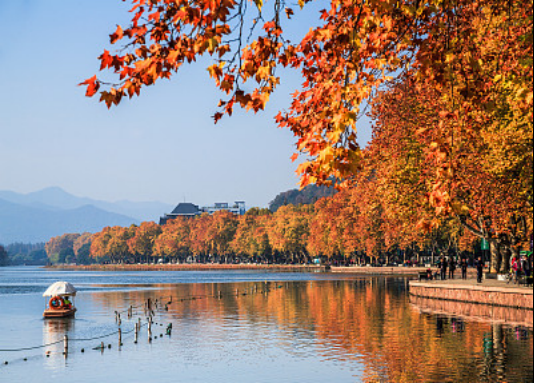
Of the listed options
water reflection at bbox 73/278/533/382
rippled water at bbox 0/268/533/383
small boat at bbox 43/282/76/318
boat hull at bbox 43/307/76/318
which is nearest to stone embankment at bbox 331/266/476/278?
water reflection at bbox 73/278/533/382

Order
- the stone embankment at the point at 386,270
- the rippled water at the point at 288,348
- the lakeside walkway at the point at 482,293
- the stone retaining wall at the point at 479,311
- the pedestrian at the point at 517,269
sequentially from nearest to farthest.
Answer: the rippled water at the point at 288,348 < the stone retaining wall at the point at 479,311 < the lakeside walkway at the point at 482,293 < the pedestrian at the point at 517,269 < the stone embankment at the point at 386,270

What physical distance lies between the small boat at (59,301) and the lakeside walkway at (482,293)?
26.4 m

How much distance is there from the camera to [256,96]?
1159 centimetres

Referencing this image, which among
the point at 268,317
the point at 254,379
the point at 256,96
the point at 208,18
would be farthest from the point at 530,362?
the point at 268,317

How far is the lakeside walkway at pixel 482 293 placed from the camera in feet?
140

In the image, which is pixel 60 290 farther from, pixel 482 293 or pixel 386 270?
pixel 386 270

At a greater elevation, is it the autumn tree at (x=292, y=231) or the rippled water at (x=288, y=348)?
the autumn tree at (x=292, y=231)

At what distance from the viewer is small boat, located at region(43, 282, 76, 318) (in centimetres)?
5488

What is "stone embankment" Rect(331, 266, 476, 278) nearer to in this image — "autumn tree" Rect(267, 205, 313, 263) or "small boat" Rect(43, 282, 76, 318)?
"autumn tree" Rect(267, 205, 313, 263)

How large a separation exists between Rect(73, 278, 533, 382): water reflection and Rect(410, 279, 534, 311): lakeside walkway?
2.76 metres

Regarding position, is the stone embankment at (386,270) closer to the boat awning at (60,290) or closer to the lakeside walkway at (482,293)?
the lakeside walkway at (482,293)

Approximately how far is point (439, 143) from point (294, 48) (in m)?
2.99

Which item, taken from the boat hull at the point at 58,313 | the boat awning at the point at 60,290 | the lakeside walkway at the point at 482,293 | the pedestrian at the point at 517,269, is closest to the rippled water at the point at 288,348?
the boat hull at the point at 58,313

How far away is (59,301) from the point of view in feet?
185
